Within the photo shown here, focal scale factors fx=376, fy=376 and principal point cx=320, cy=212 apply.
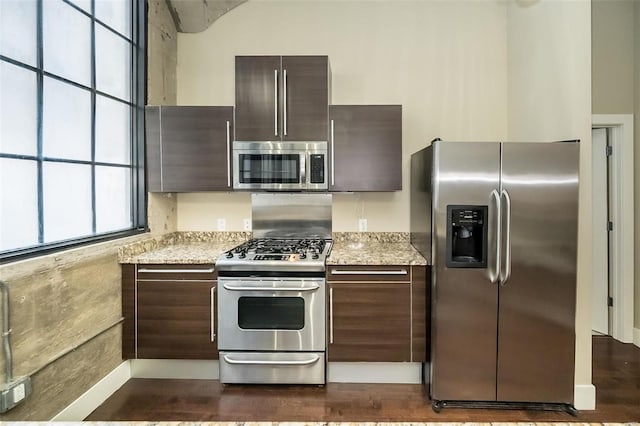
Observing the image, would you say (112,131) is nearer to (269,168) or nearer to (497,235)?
(269,168)

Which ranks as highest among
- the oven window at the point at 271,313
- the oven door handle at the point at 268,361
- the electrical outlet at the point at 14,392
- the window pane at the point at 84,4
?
the window pane at the point at 84,4

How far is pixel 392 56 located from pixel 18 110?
2.73 meters

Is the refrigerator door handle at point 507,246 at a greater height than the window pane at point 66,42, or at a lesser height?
lesser

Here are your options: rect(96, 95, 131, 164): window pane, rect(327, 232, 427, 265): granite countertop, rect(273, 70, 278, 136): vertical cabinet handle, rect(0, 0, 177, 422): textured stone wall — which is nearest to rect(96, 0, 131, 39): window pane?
rect(0, 0, 177, 422): textured stone wall

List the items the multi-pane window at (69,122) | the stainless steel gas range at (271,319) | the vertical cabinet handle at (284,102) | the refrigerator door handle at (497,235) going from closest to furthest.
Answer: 1. the multi-pane window at (69,122)
2. the refrigerator door handle at (497,235)
3. the stainless steel gas range at (271,319)
4. the vertical cabinet handle at (284,102)

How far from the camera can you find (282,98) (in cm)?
291

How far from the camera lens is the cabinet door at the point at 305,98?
9.50ft

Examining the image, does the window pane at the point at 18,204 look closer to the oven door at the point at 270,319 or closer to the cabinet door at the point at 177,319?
the cabinet door at the point at 177,319

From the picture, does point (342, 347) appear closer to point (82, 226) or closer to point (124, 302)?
point (124, 302)

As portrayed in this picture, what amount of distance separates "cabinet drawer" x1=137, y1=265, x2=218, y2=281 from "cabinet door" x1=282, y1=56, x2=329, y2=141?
1.16 metres

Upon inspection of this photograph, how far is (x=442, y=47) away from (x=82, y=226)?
10.4ft

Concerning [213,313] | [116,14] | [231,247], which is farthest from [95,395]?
[116,14]

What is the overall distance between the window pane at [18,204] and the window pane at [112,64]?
87 cm

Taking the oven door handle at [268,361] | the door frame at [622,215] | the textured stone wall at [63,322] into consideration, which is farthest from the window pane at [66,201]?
the door frame at [622,215]
